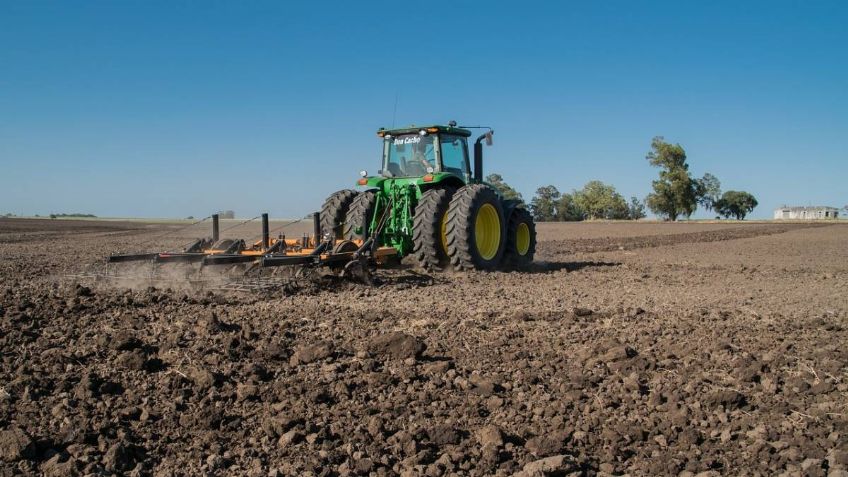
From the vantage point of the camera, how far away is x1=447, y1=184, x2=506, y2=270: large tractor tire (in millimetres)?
9938

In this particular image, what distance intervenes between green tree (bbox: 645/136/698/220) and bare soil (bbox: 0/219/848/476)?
65.1 metres

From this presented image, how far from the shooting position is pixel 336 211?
1124cm

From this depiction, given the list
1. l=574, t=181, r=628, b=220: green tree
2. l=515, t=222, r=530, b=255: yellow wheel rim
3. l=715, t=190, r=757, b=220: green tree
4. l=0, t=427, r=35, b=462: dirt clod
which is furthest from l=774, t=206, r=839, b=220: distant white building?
l=0, t=427, r=35, b=462: dirt clod

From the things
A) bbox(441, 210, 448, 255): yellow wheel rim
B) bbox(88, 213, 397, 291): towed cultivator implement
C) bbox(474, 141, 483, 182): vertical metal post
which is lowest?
bbox(88, 213, 397, 291): towed cultivator implement

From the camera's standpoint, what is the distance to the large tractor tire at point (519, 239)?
1171 cm

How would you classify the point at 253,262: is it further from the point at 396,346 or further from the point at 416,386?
the point at 416,386

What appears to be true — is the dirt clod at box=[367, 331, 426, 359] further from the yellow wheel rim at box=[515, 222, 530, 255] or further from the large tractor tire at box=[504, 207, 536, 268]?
the yellow wheel rim at box=[515, 222, 530, 255]

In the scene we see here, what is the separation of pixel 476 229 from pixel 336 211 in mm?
2257

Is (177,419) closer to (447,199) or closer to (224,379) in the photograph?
(224,379)

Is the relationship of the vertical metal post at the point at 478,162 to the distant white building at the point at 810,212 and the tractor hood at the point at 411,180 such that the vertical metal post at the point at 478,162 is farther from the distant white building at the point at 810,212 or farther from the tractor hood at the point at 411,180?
the distant white building at the point at 810,212

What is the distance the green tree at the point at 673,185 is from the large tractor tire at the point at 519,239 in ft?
201

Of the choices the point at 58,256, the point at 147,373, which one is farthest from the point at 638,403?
the point at 58,256

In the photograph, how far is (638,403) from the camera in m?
4.09

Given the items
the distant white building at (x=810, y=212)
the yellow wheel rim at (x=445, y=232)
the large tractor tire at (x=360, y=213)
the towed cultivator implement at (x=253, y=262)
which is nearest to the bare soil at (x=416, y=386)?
the towed cultivator implement at (x=253, y=262)
